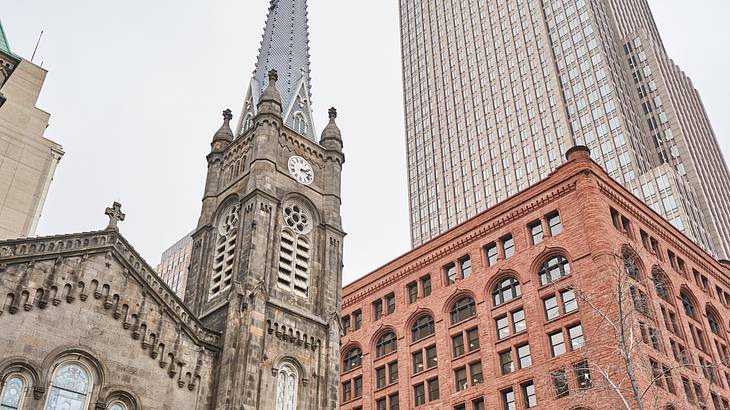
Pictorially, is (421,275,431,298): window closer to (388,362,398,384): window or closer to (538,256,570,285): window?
(388,362,398,384): window

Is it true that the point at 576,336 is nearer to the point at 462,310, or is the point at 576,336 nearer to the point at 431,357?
the point at 462,310

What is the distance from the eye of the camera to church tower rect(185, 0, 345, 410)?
1180 inches

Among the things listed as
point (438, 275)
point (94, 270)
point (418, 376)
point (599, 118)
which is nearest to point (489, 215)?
point (438, 275)

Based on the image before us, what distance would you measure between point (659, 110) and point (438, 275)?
214 ft

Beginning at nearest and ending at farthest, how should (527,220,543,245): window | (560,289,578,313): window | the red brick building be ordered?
the red brick building, (560,289,578,313): window, (527,220,543,245): window

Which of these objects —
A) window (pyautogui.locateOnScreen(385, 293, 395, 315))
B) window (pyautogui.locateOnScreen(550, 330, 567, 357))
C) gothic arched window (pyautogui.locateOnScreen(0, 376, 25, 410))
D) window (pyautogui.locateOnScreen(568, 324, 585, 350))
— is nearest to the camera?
gothic arched window (pyautogui.locateOnScreen(0, 376, 25, 410))

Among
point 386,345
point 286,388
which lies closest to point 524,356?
point 386,345

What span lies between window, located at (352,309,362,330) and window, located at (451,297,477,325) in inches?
414

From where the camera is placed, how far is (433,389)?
162 feet

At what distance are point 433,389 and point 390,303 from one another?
30.8 ft

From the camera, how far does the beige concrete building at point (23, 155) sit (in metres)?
47.9

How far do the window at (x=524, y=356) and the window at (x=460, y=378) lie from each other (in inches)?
183

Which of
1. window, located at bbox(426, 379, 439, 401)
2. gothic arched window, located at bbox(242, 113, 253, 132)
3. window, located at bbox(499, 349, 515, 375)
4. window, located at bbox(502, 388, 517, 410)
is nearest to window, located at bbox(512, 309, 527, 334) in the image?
window, located at bbox(499, 349, 515, 375)

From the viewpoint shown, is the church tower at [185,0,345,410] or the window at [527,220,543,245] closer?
the church tower at [185,0,345,410]
